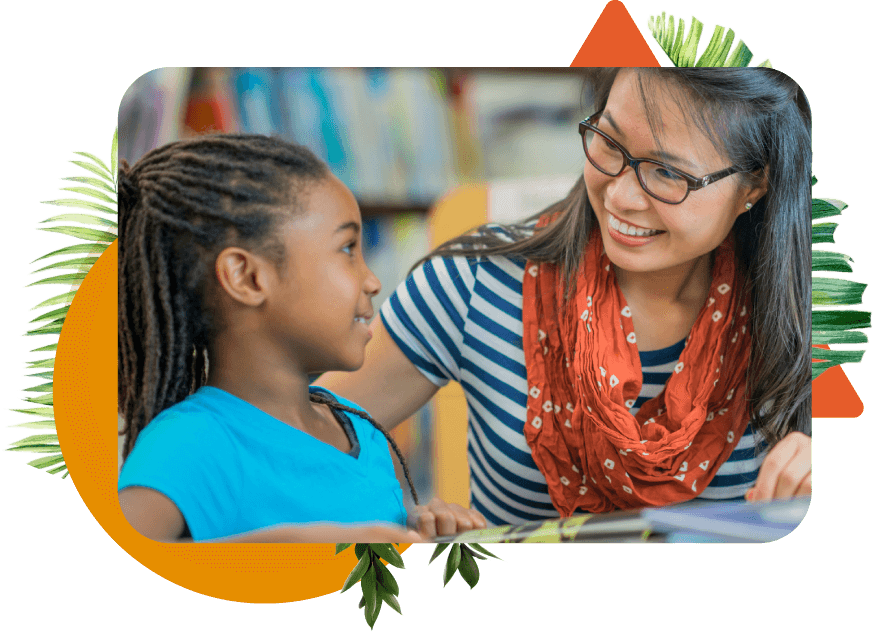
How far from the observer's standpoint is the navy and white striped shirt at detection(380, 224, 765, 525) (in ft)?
6.81

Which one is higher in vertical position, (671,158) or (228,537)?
(671,158)

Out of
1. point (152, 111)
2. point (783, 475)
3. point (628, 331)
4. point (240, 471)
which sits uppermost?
point (152, 111)

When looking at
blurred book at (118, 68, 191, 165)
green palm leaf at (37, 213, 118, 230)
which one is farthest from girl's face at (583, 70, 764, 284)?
green palm leaf at (37, 213, 118, 230)

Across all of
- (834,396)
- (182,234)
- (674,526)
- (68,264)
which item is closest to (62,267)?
(68,264)

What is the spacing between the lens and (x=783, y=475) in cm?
208

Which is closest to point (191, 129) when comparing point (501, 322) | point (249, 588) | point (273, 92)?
point (273, 92)

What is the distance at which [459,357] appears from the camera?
2.11 meters

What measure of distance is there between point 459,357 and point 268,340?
0.44 metres

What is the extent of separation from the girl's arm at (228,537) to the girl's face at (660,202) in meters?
0.83

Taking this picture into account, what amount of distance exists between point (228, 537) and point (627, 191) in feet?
3.86

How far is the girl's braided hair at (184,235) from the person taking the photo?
198 cm

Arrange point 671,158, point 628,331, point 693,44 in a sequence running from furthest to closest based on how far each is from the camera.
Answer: point 693,44, point 628,331, point 671,158

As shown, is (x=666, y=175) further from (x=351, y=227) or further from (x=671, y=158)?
(x=351, y=227)

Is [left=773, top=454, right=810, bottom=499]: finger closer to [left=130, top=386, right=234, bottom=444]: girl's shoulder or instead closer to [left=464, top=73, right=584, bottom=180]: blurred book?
[left=464, top=73, right=584, bottom=180]: blurred book
